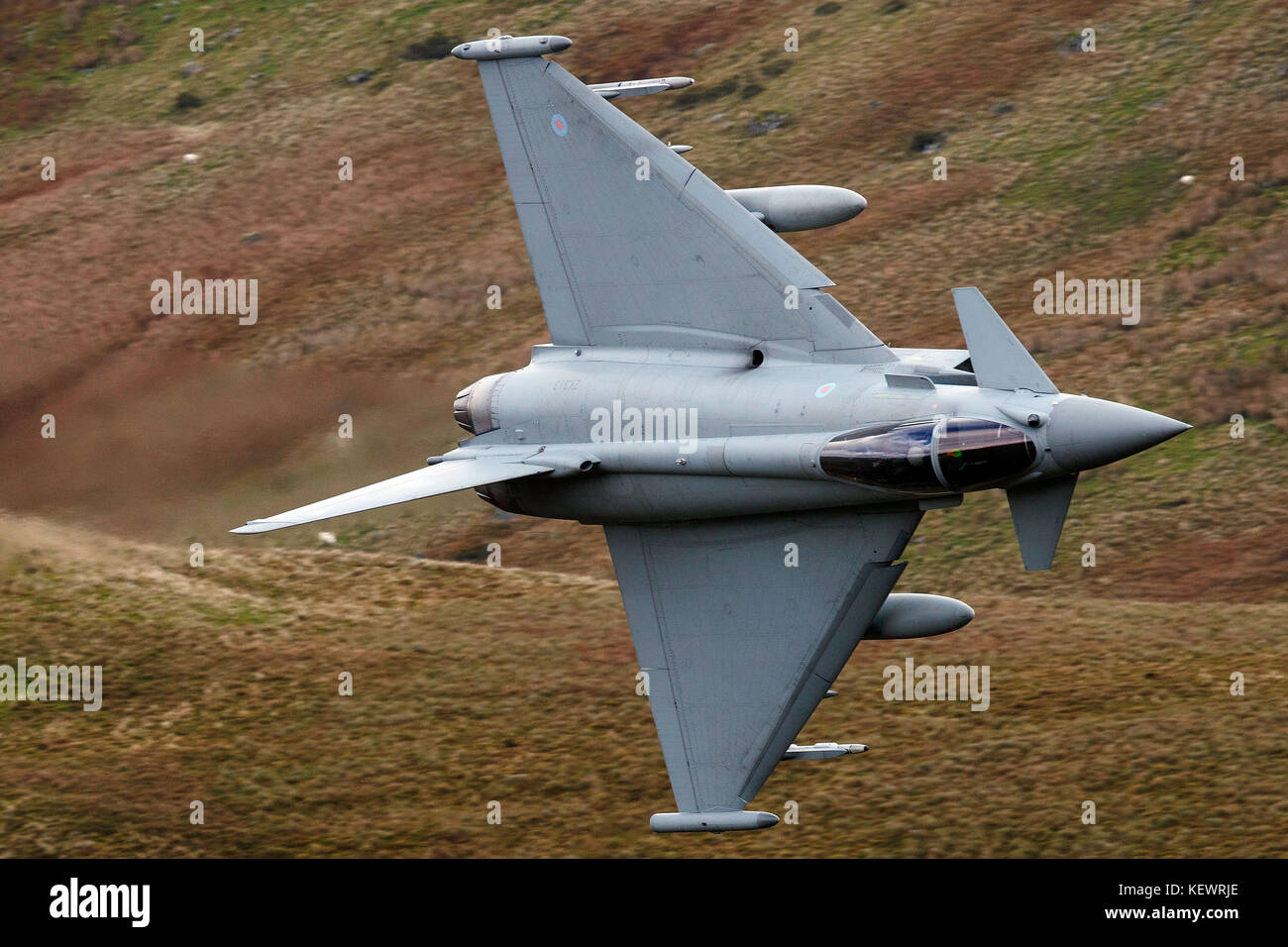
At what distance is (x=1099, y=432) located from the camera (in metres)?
20.3

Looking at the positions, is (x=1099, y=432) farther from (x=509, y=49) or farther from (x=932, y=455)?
(x=509, y=49)

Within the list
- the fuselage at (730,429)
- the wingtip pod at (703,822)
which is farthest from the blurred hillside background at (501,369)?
the fuselage at (730,429)

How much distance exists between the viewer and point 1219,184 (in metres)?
48.0

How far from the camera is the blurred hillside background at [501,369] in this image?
2956cm

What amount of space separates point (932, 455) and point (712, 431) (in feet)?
11.7

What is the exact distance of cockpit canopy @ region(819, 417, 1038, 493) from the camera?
2056 cm

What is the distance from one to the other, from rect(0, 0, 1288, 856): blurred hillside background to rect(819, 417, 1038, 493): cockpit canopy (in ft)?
29.2

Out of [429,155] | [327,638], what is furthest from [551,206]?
[429,155]
